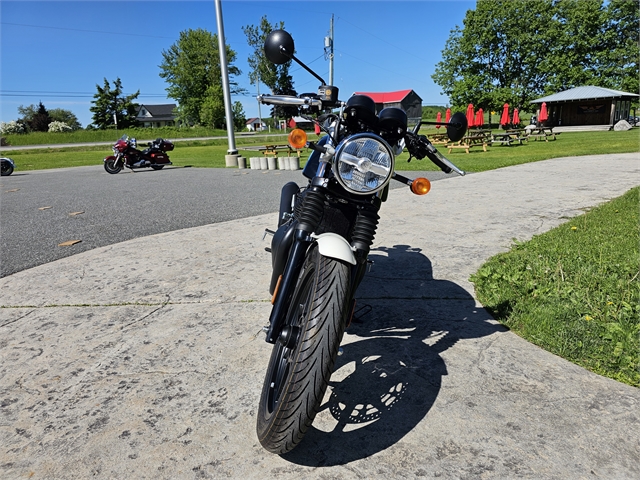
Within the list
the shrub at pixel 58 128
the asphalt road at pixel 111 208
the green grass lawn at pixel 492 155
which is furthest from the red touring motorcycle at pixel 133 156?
the shrub at pixel 58 128

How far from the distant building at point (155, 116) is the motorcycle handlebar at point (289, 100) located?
10124cm

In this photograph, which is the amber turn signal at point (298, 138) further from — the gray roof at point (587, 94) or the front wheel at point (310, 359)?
the gray roof at point (587, 94)

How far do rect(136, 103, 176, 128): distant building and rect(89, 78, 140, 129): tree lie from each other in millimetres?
28632

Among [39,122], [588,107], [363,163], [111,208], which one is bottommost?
[111,208]

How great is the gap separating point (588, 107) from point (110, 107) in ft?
204

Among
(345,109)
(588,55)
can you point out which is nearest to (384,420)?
(345,109)

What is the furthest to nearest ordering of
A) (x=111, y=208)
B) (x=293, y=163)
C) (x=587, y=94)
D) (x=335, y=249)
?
1. (x=587, y=94)
2. (x=293, y=163)
3. (x=111, y=208)
4. (x=335, y=249)

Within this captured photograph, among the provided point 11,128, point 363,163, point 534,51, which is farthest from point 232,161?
point 11,128

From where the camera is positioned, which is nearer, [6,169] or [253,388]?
[253,388]

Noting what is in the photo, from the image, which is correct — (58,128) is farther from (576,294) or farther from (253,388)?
(576,294)

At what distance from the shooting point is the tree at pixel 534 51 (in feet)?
152

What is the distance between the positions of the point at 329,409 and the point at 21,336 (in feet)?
6.85

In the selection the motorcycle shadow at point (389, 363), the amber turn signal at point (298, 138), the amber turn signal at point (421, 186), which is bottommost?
the motorcycle shadow at point (389, 363)

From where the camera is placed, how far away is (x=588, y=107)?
1535 inches
